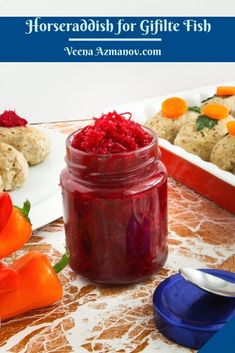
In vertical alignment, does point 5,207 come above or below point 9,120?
below

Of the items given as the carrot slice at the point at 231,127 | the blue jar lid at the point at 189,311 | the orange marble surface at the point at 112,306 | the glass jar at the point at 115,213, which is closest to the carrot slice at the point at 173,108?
the carrot slice at the point at 231,127

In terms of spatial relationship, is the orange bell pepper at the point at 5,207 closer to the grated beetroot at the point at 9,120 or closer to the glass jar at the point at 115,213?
the glass jar at the point at 115,213

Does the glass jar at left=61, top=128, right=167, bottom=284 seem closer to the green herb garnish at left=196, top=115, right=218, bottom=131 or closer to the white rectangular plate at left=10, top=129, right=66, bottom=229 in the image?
the white rectangular plate at left=10, top=129, right=66, bottom=229

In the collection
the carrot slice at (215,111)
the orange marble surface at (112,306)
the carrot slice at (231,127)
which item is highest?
the carrot slice at (215,111)

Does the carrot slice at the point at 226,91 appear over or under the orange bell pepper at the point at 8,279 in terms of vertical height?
over

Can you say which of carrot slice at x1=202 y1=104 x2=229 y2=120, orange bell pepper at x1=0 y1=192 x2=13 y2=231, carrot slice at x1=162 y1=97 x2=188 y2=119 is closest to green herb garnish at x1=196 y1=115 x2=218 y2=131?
carrot slice at x1=202 y1=104 x2=229 y2=120

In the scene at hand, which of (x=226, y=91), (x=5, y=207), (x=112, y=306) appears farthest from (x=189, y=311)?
(x=226, y=91)

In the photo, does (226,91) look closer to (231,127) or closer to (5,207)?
(231,127)
